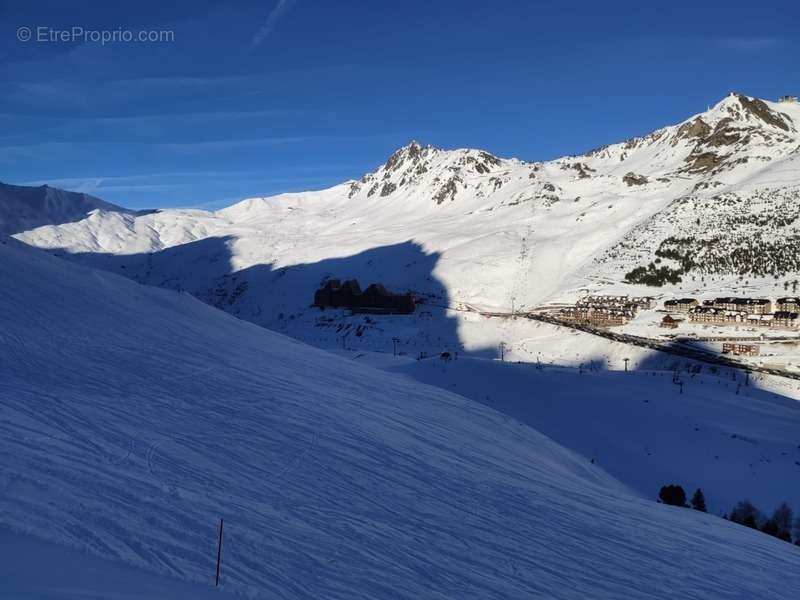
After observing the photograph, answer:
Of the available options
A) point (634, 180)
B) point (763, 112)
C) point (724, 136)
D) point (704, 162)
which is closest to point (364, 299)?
point (634, 180)

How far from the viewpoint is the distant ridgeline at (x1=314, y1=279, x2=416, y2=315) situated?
7069cm

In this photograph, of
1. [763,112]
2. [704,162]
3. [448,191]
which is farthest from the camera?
[448,191]

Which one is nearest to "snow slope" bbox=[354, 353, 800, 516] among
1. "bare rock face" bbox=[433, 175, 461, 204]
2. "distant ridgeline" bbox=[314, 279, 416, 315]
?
"distant ridgeline" bbox=[314, 279, 416, 315]

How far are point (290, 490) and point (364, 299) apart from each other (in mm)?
65283

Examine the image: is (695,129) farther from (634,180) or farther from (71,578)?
(71,578)

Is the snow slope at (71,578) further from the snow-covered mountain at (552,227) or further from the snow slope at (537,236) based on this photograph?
the snow-covered mountain at (552,227)

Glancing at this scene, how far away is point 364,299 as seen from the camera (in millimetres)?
73000

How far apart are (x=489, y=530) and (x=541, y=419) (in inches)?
788

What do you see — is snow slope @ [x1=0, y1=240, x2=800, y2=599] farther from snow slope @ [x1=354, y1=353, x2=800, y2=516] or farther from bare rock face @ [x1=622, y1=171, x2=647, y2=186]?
bare rock face @ [x1=622, y1=171, x2=647, y2=186]

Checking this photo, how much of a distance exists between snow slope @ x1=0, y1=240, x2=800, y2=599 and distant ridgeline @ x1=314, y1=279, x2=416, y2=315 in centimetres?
5491

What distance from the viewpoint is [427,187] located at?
6944 inches

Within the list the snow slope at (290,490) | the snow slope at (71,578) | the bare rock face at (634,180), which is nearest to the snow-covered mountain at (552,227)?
the bare rock face at (634,180)

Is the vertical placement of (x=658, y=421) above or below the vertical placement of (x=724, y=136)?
below

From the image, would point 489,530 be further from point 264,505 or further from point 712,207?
point 712,207
